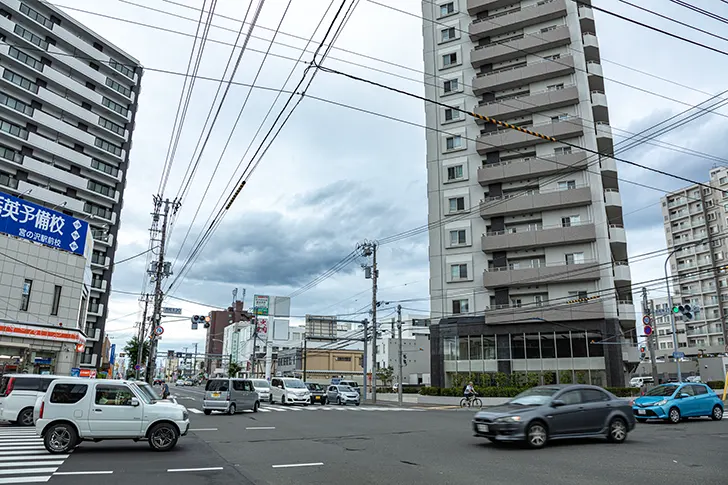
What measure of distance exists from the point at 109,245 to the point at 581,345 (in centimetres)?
5319

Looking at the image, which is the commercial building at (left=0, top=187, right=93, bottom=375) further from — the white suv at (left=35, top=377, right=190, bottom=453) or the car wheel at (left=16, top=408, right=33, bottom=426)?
the white suv at (left=35, top=377, right=190, bottom=453)

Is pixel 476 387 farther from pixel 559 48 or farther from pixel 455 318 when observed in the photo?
pixel 559 48

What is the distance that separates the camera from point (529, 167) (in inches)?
1736

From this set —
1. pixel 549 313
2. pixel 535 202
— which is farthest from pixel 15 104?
pixel 549 313

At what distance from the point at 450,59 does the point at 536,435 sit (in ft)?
151

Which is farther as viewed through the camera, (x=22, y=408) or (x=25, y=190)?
(x=25, y=190)

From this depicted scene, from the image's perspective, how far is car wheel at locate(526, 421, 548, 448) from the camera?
11797 millimetres

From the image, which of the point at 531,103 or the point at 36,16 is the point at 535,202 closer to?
the point at 531,103

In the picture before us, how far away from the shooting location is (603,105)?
4612 centimetres

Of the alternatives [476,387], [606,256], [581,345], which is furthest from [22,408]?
[606,256]

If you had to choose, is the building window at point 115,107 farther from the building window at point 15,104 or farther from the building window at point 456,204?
the building window at point 456,204

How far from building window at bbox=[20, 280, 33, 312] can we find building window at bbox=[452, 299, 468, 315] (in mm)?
32584

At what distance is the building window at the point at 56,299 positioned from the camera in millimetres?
33969

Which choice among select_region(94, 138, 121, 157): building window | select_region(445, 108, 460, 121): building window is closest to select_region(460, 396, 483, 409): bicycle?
select_region(445, 108, 460, 121): building window
